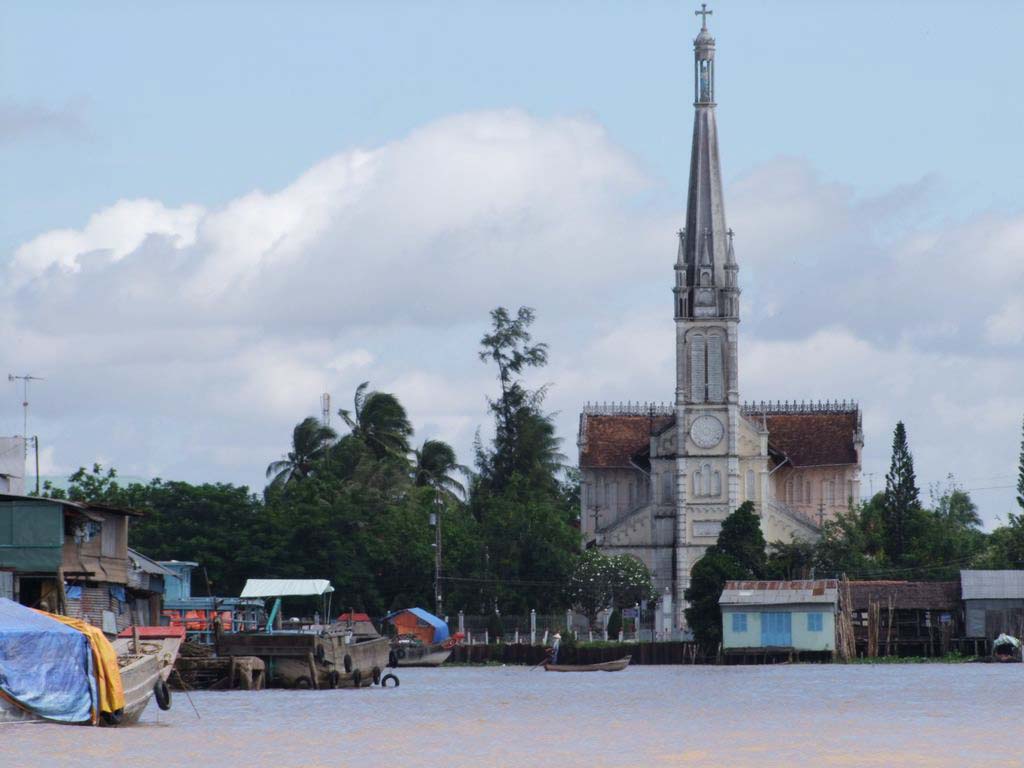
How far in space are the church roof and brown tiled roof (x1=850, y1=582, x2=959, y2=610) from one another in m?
31.8

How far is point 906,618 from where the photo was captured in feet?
310

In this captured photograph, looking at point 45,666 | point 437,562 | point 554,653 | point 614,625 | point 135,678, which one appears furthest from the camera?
point 614,625

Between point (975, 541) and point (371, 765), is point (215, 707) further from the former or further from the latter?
point (975, 541)

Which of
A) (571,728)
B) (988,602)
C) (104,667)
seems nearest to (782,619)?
(988,602)

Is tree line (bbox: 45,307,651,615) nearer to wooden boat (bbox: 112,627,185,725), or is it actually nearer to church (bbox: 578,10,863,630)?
church (bbox: 578,10,863,630)

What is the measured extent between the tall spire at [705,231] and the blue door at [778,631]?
111ft

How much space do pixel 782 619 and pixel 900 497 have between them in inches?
849

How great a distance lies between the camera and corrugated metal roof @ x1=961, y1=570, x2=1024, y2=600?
91812 millimetres

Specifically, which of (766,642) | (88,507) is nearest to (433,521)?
(766,642)

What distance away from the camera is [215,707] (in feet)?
173

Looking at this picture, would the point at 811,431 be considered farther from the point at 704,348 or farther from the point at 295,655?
the point at 295,655

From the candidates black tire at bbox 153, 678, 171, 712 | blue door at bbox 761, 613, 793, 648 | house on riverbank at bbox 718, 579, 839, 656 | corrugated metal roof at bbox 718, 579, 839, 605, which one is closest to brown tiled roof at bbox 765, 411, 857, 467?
corrugated metal roof at bbox 718, 579, 839, 605

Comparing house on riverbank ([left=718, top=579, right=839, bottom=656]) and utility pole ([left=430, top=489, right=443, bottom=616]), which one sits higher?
utility pole ([left=430, top=489, right=443, bottom=616])

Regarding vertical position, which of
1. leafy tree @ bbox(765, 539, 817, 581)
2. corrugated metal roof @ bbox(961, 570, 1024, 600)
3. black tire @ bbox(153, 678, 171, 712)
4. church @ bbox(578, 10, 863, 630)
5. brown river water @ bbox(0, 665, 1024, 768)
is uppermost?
church @ bbox(578, 10, 863, 630)
